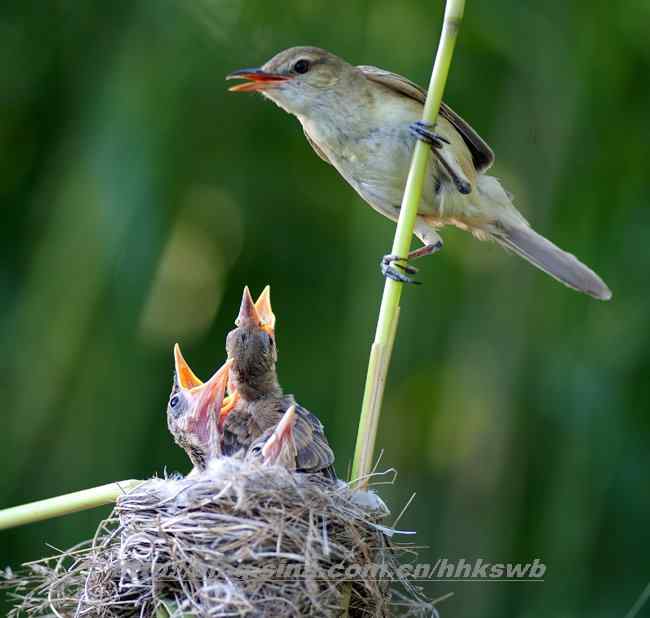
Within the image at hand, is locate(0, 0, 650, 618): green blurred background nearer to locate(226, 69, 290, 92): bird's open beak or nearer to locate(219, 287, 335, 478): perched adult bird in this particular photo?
locate(219, 287, 335, 478): perched adult bird

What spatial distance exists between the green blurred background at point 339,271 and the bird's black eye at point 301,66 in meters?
0.93

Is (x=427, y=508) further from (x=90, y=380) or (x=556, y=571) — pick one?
(x=90, y=380)

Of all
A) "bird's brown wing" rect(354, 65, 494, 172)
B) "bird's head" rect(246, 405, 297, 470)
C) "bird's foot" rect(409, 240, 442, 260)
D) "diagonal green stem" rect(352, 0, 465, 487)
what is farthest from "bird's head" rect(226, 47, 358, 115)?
"bird's head" rect(246, 405, 297, 470)

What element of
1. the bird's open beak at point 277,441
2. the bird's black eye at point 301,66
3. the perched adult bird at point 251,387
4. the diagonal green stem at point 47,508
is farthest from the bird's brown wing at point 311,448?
the bird's black eye at point 301,66

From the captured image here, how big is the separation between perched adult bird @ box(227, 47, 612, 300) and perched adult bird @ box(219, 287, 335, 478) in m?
0.58

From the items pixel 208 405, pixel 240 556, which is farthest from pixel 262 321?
pixel 240 556

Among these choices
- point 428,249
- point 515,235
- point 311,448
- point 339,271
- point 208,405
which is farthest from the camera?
point 339,271

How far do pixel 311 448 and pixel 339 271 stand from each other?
5.74ft

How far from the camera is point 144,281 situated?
4430mm

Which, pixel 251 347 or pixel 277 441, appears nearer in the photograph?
pixel 277 441

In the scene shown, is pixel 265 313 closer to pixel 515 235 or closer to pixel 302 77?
pixel 302 77

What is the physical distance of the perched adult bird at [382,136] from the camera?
11.9 feet

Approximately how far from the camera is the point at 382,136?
365cm

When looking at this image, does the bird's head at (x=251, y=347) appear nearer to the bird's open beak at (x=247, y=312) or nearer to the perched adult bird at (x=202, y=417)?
the bird's open beak at (x=247, y=312)
